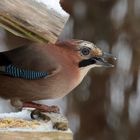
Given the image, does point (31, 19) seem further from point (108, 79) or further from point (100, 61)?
point (108, 79)

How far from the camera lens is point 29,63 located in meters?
2.61

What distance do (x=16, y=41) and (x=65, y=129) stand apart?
1883 mm

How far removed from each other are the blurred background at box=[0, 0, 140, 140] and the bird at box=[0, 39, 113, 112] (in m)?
2.43

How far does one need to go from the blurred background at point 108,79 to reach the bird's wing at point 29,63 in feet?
8.17

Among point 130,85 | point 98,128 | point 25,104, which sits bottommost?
point 98,128

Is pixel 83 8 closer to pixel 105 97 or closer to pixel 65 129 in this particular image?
pixel 105 97

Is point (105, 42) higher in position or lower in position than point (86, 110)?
higher

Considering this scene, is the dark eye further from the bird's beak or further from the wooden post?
the wooden post

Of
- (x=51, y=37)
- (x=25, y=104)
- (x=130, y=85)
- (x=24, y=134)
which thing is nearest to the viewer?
(x=51, y=37)

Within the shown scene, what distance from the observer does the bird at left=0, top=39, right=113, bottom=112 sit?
103 inches

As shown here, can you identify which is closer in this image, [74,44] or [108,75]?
[74,44]

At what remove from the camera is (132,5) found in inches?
206

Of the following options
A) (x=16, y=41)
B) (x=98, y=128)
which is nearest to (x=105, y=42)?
(x=98, y=128)

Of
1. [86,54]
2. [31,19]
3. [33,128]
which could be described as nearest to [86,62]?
[86,54]
